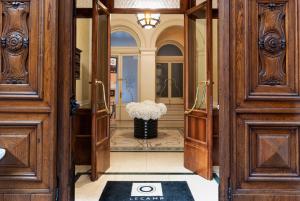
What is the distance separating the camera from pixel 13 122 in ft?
7.41

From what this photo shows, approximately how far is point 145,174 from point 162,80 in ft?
22.3

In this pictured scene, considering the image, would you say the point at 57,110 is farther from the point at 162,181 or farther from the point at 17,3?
the point at 162,181

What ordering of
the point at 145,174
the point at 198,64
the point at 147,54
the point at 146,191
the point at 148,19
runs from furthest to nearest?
the point at 147,54 → the point at 148,19 → the point at 198,64 → the point at 145,174 → the point at 146,191

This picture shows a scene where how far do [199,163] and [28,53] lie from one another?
2761 mm

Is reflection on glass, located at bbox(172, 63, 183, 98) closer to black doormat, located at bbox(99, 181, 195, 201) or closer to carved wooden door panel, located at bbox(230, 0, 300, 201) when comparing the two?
black doormat, located at bbox(99, 181, 195, 201)

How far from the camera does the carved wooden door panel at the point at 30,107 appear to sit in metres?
2.26

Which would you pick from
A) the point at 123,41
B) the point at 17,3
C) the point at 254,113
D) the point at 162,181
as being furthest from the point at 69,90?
the point at 123,41

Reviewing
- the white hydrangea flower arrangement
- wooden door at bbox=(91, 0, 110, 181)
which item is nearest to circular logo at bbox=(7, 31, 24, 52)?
wooden door at bbox=(91, 0, 110, 181)

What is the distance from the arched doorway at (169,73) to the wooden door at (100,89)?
613 cm

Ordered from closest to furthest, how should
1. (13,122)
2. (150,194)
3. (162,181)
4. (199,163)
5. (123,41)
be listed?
(13,122) < (150,194) < (162,181) < (199,163) < (123,41)

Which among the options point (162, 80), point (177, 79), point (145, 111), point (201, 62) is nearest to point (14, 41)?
point (201, 62)

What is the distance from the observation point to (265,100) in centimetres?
229

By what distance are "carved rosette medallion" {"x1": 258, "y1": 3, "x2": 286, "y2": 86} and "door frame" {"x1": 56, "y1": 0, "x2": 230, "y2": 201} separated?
0.92 feet

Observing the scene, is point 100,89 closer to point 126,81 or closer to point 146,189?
point 146,189
